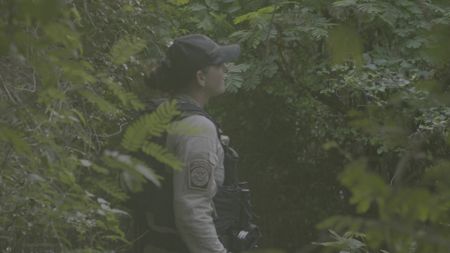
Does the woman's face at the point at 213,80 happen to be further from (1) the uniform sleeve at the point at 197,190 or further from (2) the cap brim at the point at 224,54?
(1) the uniform sleeve at the point at 197,190

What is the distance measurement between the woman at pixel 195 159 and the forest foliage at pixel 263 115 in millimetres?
241

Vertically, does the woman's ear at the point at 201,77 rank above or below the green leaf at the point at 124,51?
below

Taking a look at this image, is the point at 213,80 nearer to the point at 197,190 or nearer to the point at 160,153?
the point at 197,190

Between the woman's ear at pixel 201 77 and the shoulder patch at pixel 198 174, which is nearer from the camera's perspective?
the shoulder patch at pixel 198 174

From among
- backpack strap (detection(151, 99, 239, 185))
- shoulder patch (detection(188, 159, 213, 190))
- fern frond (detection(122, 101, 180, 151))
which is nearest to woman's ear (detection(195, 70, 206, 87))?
backpack strap (detection(151, 99, 239, 185))

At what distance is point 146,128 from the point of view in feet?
7.02

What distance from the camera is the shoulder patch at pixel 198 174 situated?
12.8ft

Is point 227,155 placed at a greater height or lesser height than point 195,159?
lesser

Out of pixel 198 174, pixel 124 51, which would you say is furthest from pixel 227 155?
pixel 124 51

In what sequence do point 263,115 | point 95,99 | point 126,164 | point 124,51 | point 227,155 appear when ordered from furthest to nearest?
point 263,115 < point 227,155 < point 124,51 < point 95,99 < point 126,164

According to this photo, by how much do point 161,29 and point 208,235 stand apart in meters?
2.71

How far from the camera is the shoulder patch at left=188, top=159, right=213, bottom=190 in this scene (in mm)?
3891

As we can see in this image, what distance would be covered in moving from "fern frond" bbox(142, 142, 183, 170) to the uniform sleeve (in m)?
1.66

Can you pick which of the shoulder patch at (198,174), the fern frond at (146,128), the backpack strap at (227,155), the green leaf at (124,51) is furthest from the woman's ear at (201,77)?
the fern frond at (146,128)
